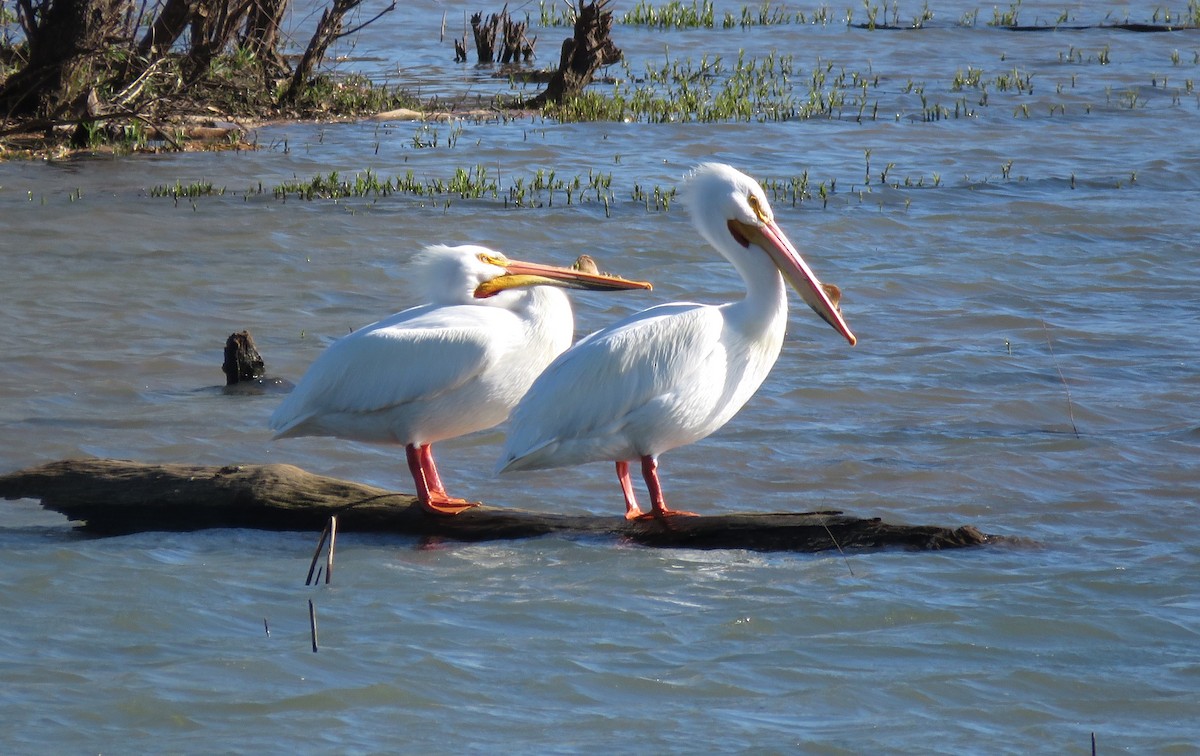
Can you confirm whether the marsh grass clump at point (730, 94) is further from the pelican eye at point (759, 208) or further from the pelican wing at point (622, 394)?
the pelican wing at point (622, 394)

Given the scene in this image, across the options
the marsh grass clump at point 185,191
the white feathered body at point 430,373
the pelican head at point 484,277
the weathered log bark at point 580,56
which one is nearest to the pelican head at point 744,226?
the pelican head at point 484,277

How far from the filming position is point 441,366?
4.86 m

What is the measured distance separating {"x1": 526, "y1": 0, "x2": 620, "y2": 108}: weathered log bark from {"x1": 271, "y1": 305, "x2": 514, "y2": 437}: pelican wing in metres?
11.0

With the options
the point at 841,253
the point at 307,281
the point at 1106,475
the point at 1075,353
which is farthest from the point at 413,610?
the point at 841,253

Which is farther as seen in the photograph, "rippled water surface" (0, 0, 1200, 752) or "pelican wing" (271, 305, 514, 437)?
"pelican wing" (271, 305, 514, 437)

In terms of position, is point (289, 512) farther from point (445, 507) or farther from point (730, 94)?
point (730, 94)

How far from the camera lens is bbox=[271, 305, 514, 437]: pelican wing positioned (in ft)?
16.0

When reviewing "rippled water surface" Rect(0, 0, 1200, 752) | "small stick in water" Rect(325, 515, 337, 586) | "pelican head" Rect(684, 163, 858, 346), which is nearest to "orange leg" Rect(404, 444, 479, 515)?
"rippled water surface" Rect(0, 0, 1200, 752)

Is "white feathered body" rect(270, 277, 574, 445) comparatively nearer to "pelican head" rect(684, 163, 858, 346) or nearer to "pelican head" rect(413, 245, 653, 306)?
"pelican head" rect(413, 245, 653, 306)

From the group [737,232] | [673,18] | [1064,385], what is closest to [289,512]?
[737,232]

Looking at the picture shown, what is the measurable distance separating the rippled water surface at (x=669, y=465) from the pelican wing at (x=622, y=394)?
1.08ft

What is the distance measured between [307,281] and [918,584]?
582 cm

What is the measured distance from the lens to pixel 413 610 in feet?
14.0

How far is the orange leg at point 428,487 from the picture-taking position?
183 inches
